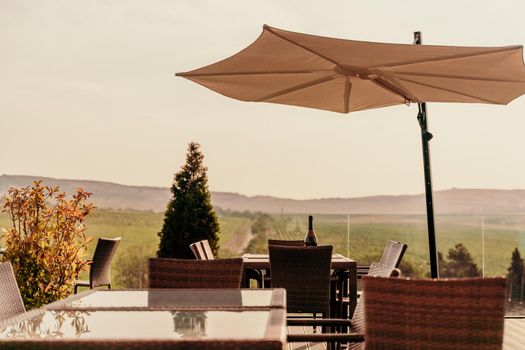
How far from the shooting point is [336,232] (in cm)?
1068

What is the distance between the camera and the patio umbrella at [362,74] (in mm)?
4203

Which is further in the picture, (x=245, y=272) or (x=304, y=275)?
(x=245, y=272)

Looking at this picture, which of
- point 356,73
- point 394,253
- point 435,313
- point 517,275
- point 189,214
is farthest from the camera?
point 517,275

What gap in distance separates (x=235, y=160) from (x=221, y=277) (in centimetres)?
1840

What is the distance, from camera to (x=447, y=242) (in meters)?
25.6

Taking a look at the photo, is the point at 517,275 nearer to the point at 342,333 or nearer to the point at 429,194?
the point at 429,194

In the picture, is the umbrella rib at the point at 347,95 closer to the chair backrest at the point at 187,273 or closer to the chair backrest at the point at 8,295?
the chair backrest at the point at 187,273

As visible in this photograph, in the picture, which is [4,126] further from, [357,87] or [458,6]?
[357,87]

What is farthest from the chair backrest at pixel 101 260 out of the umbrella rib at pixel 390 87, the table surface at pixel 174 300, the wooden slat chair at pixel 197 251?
the table surface at pixel 174 300

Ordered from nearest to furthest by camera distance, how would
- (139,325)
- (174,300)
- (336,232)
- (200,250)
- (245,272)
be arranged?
1. (139,325)
2. (174,300)
3. (200,250)
4. (245,272)
5. (336,232)

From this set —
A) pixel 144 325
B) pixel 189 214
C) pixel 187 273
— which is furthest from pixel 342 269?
pixel 144 325

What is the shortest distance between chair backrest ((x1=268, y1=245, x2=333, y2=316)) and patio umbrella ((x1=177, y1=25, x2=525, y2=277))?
97 centimetres

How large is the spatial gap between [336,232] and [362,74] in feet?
20.0

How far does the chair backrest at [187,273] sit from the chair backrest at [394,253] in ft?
4.61
